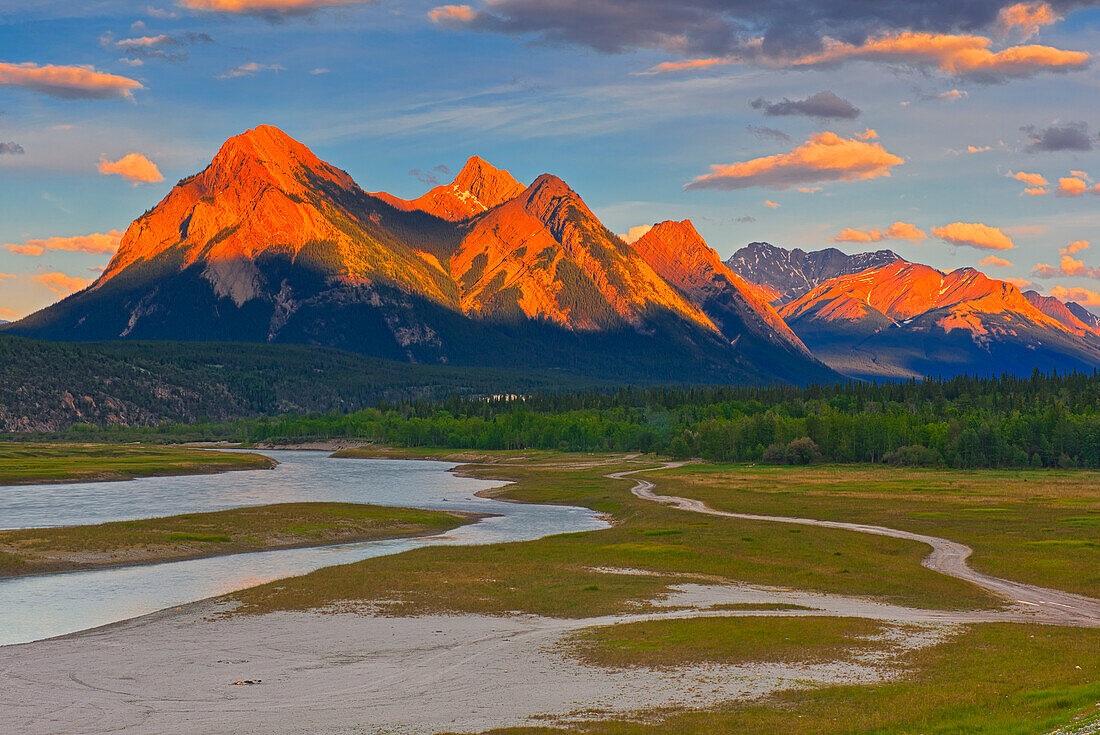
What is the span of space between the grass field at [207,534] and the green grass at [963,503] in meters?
37.1

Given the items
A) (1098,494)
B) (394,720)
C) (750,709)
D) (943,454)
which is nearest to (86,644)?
(394,720)

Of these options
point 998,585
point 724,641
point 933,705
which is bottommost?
point 998,585

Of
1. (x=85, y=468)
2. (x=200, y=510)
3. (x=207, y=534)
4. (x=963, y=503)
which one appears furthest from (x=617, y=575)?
(x=85, y=468)

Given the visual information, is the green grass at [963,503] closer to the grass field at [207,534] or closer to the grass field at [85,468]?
the grass field at [207,534]

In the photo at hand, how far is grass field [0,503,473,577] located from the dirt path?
33.4 meters

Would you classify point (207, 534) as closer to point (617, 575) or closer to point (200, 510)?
point (200, 510)

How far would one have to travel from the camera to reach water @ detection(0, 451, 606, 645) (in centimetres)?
5203

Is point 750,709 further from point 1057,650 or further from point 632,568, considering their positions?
point 632,568

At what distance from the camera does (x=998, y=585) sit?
54562 mm

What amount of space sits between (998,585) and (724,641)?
24.1 metres

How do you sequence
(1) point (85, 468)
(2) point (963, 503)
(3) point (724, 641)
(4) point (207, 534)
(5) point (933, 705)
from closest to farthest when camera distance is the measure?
(5) point (933, 705), (3) point (724, 641), (4) point (207, 534), (2) point (963, 503), (1) point (85, 468)

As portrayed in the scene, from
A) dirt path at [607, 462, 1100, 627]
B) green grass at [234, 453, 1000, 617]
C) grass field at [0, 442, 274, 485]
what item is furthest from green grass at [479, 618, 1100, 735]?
grass field at [0, 442, 274, 485]

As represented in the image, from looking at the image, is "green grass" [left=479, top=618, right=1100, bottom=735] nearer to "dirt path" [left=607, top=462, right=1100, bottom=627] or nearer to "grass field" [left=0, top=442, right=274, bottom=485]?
"dirt path" [left=607, top=462, right=1100, bottom=627]

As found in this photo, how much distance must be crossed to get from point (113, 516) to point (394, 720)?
264 ft
